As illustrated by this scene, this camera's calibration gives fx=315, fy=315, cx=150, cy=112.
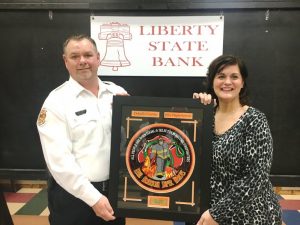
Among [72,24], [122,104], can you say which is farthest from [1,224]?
[72,24]

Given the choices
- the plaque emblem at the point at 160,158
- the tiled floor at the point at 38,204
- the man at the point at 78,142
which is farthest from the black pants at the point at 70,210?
the tiled floor at the point at 38,204

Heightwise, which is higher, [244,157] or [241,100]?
[241,100]

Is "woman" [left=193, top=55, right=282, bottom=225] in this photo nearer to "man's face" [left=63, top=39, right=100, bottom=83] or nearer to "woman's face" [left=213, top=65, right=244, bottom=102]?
"woman's face" [left=213, top=65, right=244, bottom=102]

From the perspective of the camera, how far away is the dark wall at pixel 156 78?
221 centimetres

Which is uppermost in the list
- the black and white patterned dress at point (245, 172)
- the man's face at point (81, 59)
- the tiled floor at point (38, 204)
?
the man's face at point (81, 59)

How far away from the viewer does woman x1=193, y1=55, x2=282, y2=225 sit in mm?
1241

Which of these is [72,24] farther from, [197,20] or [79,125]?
[79,125]

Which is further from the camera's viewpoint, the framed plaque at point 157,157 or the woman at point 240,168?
the framed plaque at point 157,157

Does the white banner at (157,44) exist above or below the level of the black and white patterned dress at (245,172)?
above

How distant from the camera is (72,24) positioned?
7.50ft

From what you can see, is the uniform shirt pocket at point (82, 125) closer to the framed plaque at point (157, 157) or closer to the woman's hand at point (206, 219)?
the framed plaque at point (157, 157)

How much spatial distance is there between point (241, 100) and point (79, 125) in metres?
0.74

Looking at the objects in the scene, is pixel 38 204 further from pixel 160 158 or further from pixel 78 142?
pixel 160 158

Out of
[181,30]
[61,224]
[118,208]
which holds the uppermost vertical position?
[181,30]
